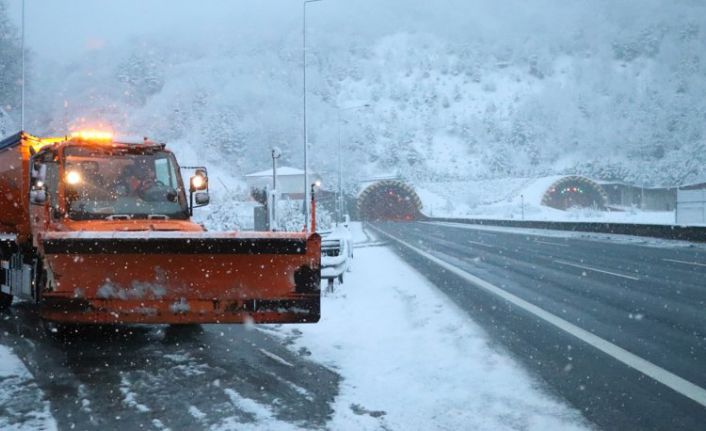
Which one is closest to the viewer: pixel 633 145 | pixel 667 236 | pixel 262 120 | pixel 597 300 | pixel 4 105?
pixel 597 300

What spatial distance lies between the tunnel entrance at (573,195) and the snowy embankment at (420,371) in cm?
7281

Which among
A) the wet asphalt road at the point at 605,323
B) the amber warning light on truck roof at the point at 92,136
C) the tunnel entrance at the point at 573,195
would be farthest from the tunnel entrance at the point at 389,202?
the amber warning light on truck roof at the point at 92,136

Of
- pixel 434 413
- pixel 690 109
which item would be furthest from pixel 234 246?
pixel 690 109

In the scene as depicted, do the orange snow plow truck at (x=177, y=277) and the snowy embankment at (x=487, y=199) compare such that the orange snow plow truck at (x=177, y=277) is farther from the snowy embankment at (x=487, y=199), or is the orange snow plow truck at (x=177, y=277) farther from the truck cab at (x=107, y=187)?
the snowy embankment at (x=487, y=199)

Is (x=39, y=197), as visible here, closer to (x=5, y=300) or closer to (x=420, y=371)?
(x=5, y=300)

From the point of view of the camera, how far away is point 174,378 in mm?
5754

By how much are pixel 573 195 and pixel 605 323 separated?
76453 mm

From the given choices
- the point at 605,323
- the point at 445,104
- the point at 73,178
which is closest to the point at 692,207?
the point at 605,323

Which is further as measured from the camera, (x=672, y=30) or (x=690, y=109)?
(x=672, y=30)

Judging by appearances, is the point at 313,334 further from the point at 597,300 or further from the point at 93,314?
the point at 597,300

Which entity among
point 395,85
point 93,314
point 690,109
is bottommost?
point 93,314

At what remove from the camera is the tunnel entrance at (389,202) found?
261 feet

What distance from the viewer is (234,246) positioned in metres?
6.32

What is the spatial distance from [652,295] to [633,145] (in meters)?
129
